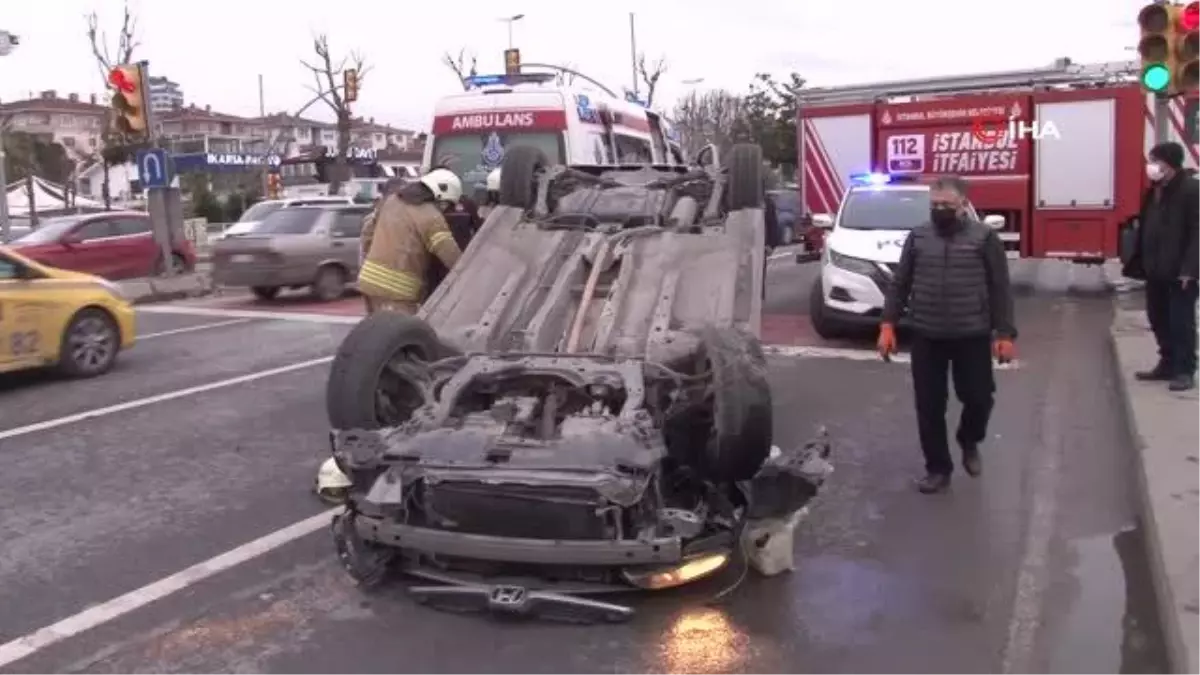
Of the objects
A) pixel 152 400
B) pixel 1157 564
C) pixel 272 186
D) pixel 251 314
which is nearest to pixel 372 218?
pixel 152 400

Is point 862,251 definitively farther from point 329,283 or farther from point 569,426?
point 329,283

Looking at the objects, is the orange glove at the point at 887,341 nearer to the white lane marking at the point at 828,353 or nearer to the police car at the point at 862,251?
the white lane marking at the point at 828,353

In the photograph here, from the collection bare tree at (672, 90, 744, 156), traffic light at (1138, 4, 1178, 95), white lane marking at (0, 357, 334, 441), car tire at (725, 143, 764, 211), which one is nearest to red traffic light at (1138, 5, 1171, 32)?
traffic light at (1138, 4, 1178, 95)

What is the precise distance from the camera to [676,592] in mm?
5039

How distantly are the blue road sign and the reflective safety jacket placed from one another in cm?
1354

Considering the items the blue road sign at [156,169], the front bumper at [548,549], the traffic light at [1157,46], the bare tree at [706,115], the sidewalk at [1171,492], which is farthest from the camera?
the bare tree at [706,115]

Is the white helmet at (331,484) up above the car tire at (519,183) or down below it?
below

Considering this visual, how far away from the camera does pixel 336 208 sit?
18.2m

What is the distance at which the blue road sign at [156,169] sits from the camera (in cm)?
2003

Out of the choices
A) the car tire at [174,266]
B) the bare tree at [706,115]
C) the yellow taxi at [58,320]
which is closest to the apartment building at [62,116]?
the bare tree at [706,115]

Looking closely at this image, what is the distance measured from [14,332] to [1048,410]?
854 cm

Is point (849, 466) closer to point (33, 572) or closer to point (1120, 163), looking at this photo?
point (33, 572)

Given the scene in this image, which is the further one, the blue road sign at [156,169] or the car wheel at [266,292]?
the blue road sign at [156,169]

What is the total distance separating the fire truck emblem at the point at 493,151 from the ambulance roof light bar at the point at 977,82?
5.27 m
